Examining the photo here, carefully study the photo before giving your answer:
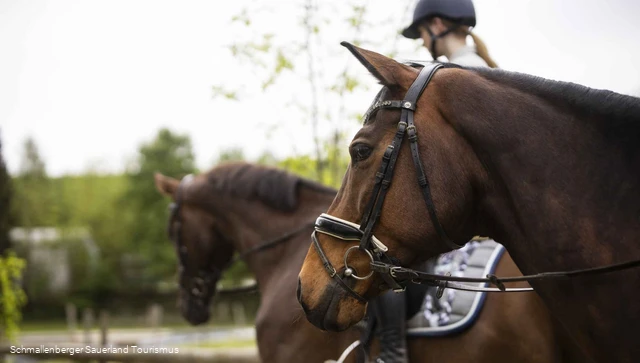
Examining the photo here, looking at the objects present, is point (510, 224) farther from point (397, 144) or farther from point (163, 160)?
point (163, 160)

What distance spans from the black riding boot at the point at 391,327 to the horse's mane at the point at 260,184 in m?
1.27

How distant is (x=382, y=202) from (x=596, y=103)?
3.04 ft

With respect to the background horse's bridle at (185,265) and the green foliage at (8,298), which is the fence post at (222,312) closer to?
the green foliage at (8,298)

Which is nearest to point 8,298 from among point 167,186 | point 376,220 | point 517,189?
point 167,186

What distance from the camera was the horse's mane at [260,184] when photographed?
14.8ft

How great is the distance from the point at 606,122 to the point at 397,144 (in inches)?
31.9

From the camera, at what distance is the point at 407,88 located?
92.6 inches

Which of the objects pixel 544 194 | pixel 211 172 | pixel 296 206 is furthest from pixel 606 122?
pixel 211 172

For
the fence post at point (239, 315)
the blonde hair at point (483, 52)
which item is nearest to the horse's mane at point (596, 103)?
the blonde hair at point (483, 52)

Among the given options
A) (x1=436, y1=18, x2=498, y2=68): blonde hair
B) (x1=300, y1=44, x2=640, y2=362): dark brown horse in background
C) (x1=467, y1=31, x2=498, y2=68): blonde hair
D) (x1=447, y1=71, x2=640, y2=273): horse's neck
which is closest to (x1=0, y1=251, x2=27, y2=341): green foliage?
(x1=436, y1=18, x2=498, y2=68): blonde hair

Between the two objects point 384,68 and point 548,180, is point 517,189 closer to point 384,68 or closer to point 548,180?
point 548,180

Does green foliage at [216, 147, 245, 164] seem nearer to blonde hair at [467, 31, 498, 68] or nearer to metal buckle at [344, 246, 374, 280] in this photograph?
blonde hair at [467, 31, 498, 68]

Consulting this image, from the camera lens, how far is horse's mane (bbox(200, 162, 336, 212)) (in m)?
4.51

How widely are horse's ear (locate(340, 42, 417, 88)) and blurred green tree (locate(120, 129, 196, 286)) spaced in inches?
1833
